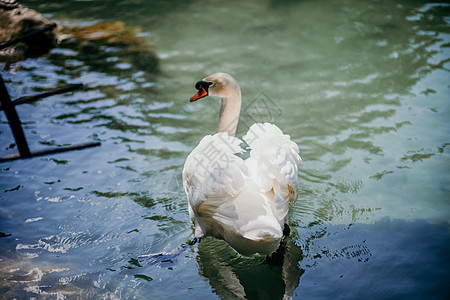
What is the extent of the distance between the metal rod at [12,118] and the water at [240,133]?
68 cm

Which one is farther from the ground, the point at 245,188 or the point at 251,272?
the point at 245,188

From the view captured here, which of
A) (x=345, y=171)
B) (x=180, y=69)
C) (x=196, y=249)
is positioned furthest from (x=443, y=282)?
(x=180, y=69)

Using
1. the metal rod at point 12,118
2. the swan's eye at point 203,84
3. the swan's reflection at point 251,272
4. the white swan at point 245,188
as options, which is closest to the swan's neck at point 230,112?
the swan's eye at point 203,84

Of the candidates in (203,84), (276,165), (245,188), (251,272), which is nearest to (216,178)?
(245,188)

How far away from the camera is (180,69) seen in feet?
22.8

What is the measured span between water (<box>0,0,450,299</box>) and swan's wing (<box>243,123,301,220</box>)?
1.97ft

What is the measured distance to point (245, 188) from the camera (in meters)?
3.20

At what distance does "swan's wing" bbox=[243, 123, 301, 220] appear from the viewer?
3141 mm

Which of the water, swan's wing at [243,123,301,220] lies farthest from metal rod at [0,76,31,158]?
swan's wing at [243,123,301,220]

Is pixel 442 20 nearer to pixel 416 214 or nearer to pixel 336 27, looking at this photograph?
pixel 336 27

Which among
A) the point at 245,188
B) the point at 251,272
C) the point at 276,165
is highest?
the point at 276,165

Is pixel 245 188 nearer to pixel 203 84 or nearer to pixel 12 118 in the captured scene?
pixel 203 84

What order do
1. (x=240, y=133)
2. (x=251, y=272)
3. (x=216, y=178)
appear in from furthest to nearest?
(x=240, y=133) < (x=251, y=272) < (x=216, y=178)

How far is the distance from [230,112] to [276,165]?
39.9 inches
